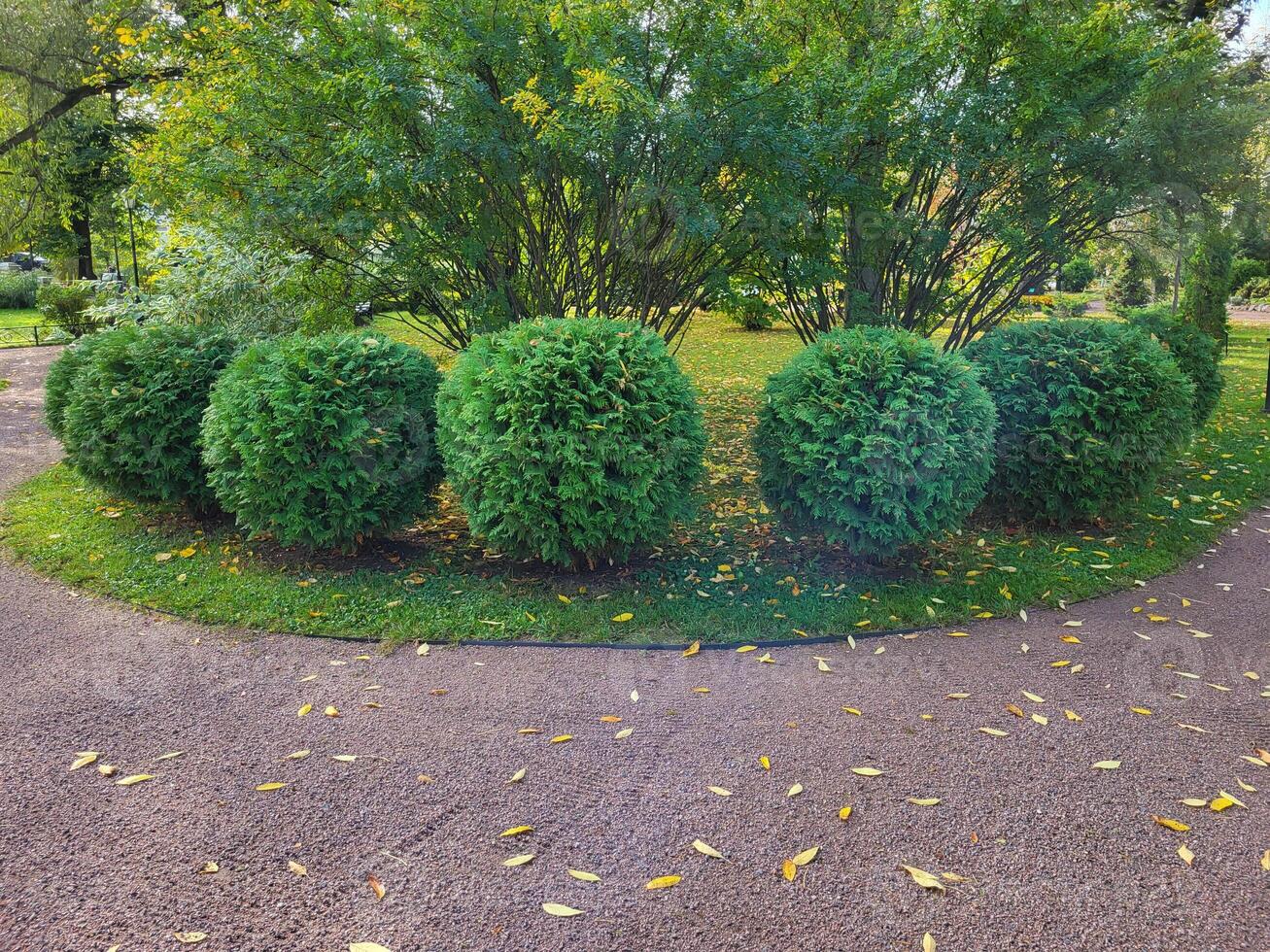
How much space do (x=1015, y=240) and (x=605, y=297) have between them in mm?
3241

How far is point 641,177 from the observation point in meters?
5.48

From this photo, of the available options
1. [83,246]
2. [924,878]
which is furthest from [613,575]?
[83,246]

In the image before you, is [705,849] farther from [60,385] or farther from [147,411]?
[60,385]

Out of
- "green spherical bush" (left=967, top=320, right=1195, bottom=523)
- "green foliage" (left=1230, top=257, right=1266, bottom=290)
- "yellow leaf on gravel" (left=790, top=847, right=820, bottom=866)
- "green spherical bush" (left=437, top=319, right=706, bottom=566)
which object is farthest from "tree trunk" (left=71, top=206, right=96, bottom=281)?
"green foliage" (left=1230, top=257, right=1266, bottom=290)

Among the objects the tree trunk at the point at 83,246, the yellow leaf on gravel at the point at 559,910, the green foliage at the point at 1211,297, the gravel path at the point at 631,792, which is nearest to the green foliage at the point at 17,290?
the tree trunk at the point at 83,246

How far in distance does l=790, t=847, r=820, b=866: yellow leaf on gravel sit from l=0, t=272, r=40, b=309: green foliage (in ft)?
96.3

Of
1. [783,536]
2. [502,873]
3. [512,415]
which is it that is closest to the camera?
[502,873]

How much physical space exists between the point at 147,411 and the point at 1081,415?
18.6 ft

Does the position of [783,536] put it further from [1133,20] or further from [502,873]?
[1133,20]

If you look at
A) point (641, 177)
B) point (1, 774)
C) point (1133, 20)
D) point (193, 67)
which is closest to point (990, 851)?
point (1, 774)

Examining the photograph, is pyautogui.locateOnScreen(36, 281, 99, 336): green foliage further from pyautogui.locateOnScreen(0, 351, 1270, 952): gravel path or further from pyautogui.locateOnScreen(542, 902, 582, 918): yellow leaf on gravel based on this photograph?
pyautogui.locateOnScreen(542, 902, 582, 918): yellow leaf on gravel

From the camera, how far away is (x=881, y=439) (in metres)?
4.04

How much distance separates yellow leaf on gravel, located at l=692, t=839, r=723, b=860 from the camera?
2.34 m

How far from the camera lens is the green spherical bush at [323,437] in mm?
4203
